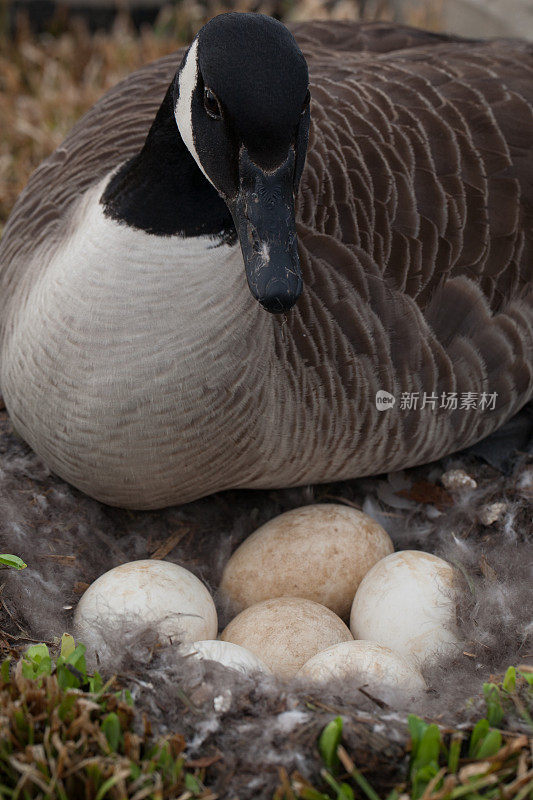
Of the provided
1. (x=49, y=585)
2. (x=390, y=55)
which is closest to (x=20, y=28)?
(x=390, y=55)

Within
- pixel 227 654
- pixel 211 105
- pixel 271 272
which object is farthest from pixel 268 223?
pixel 227 654

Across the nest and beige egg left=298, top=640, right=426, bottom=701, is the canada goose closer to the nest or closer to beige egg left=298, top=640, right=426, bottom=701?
the nest

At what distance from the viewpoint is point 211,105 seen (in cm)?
188

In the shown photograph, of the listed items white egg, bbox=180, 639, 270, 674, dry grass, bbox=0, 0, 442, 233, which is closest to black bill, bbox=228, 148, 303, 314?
white egg, bbox=180, 639, 270, 674

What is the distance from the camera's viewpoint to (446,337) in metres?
2.58

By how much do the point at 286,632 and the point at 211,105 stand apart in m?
1.20

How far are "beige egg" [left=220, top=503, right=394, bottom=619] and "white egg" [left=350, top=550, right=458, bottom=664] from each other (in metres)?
0.13

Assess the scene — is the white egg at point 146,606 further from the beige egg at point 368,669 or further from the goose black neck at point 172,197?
the goose black neck at point 172,197

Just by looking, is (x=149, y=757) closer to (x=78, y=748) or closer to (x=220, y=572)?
(x=78, y=748)

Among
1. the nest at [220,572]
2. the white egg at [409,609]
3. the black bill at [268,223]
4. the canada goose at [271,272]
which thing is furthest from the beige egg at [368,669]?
the black bill at [268,223]

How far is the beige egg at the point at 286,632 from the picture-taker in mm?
2062

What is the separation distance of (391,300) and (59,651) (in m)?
1.27

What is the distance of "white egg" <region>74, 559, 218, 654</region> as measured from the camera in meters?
2.03

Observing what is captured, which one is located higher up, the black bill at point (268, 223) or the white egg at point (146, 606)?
the black bill at point (268, 223)
